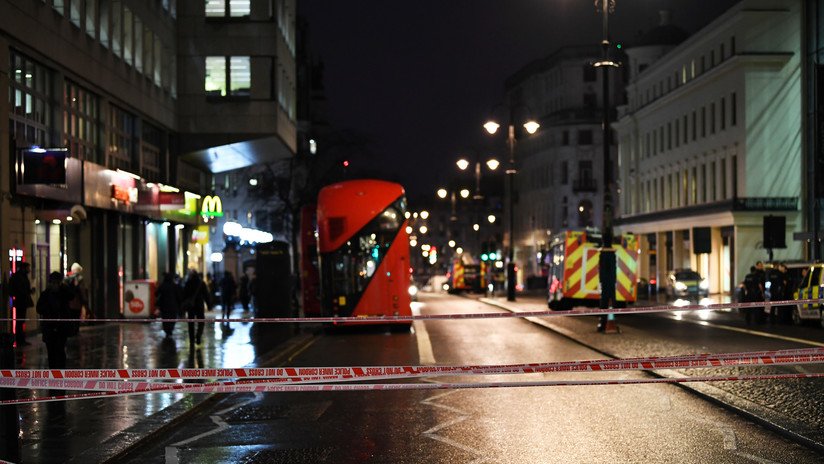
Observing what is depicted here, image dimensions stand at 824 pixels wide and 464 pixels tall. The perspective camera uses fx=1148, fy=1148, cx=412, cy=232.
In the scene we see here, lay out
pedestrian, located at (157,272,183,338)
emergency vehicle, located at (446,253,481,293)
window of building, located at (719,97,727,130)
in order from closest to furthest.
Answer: pedestrian, located at (157,272,183,338) → window of building, located at (719,97,727,130) → emergency vehicle, located at (446,253,481,293)

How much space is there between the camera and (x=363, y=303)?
3077 cm

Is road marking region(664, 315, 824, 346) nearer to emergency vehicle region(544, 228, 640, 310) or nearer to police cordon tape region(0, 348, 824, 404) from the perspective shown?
emergency vehicle region(544, 228, 640, 310)

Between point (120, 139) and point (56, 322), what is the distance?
2361 centimetres

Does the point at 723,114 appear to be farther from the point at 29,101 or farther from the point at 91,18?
the point at 29,101

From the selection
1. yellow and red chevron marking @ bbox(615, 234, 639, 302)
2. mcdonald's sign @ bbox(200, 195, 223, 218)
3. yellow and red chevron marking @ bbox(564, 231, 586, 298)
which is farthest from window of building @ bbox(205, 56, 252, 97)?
yellow and red chevron marking @ bbox(615, 234, 639, 302)

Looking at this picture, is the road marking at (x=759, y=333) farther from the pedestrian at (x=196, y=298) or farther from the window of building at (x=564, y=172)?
the window of building at (x=564, y=172)

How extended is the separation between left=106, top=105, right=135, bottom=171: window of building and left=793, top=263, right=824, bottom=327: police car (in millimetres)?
20796

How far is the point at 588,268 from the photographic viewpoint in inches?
1539

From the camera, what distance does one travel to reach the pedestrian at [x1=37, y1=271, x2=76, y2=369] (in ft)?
50.3

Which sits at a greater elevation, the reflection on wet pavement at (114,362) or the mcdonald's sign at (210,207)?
the mcdonald's sign at (210,207)

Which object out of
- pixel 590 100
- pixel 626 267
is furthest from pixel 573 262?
pixel 590 100

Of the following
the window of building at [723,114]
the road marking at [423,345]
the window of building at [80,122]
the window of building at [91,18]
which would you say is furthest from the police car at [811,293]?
the window of building at [723,114]

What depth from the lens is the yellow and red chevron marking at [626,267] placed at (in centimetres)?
3875

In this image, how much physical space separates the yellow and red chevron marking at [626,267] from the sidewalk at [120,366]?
35.5 ft
